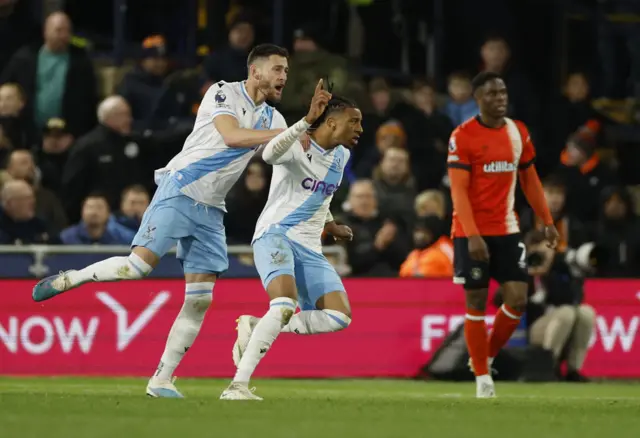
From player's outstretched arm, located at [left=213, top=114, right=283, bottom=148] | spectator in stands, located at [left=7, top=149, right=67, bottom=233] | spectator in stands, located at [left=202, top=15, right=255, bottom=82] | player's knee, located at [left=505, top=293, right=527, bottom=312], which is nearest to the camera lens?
player's outstretched arm, located at [left=213, top=114, right=283, bottom=148]

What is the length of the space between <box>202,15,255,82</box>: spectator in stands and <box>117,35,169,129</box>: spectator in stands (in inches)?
21.4

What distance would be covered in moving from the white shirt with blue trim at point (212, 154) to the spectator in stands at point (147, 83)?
774 cm

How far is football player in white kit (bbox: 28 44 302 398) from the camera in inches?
462

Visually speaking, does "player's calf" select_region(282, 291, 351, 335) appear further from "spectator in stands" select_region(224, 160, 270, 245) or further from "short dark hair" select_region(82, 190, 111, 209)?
"spectator in stands" select_region(224, 160, 270, 245)

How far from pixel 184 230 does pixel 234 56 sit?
25.3 ft

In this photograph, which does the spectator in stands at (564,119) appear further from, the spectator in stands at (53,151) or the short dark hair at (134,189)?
the spectator in stands at (53,151)

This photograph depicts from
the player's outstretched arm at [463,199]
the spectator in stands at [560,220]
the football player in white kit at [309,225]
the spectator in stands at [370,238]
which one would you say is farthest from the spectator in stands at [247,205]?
the football player in white kit at [309,225]

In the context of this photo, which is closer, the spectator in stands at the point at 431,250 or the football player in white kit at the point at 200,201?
the football player in white kit at the point at 200,201

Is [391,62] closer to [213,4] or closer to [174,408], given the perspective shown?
[213,4]

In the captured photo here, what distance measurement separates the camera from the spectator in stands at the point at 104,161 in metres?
18.2

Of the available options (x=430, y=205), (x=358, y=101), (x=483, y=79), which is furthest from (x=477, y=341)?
(x=358, y=101)

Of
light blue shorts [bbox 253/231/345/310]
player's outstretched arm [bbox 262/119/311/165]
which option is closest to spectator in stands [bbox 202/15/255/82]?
light blue shorts [bbox 253/231/345/310]

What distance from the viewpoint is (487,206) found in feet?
44.3

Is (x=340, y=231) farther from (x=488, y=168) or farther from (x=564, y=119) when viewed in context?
(x=564, y=119)
